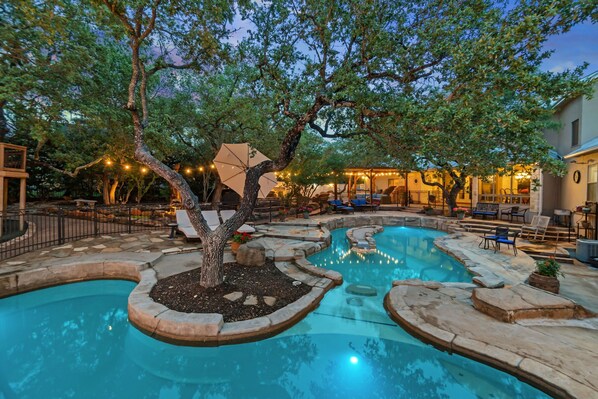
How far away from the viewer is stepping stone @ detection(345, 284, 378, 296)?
5383mm

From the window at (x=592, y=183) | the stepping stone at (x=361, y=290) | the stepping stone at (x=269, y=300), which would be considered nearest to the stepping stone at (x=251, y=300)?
the stepping stone at (x=269, y=300)

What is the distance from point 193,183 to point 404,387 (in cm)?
1915

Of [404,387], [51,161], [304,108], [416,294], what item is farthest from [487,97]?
[51,161]

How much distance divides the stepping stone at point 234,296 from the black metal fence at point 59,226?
233 inches

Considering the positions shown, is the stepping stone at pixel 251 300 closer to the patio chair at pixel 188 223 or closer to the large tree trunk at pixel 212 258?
the large tree trunk at pixel 212 258

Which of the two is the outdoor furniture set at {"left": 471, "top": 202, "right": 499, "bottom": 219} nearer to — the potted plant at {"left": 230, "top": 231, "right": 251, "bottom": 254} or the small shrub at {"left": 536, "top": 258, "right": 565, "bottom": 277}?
the small shrub at {"left": 536, "top": 258, "right": 565, "bottom": 277}

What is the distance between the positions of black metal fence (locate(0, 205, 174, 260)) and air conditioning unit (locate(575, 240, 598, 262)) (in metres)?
13.7

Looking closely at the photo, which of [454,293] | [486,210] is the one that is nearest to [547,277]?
[454,293]

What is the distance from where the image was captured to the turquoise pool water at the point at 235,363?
293cm

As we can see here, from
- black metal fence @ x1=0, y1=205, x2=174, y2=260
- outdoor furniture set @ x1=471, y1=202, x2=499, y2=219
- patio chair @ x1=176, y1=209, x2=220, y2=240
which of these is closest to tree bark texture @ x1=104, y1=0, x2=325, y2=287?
patio chair @ x1=176, y1=209, x2=220, y2=240

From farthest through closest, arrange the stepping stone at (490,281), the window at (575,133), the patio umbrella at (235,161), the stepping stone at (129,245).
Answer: the window at (575,133), the patio umbrella at (235,161), the stepping stone at (129,245), the stepping stone at (490,281)

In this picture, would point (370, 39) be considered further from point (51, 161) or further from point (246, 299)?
point (51, 161)

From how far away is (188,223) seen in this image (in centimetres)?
883

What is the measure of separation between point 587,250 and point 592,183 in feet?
10.7
